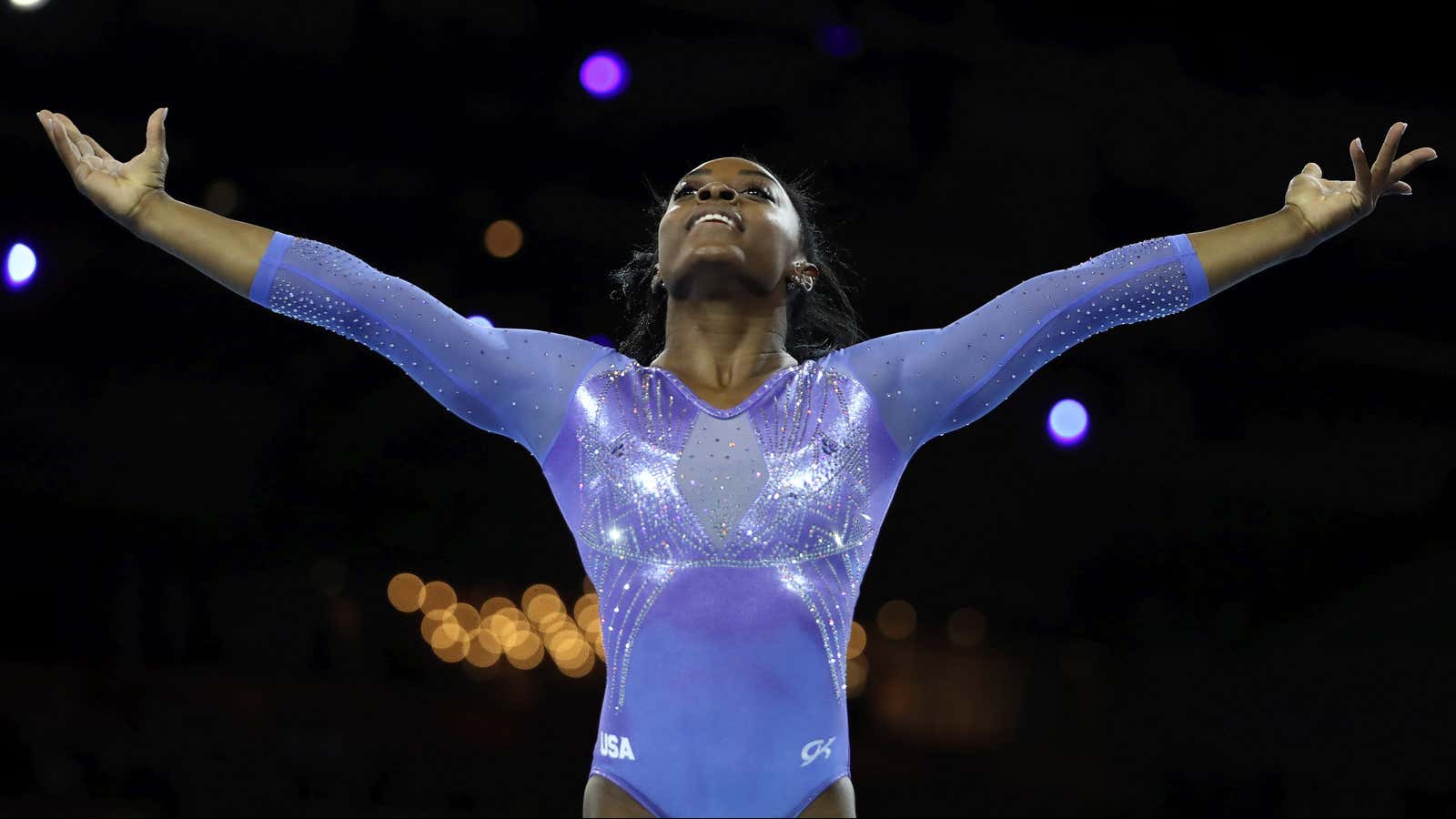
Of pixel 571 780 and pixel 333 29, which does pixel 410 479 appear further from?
pixel 333 29

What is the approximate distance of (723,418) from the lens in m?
2.21

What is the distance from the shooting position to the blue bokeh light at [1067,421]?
5.95 meters

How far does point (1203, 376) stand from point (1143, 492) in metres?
0.59

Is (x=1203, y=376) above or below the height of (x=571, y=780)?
above

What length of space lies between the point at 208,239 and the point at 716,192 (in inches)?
35.0

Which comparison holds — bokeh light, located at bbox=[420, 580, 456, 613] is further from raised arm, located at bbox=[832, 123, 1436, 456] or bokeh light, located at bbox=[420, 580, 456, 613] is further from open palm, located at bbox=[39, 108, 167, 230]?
raised arm, located at bbox=[832, 123, 1436, 456]

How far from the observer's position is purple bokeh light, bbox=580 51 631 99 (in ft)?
16.8

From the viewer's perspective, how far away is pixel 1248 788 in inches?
217

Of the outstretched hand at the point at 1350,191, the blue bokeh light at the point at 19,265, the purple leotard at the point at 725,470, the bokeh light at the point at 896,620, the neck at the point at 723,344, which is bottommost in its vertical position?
the purple leotard at the point at 725,470

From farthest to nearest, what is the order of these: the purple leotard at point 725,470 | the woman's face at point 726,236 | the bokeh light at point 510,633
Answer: the bokeh light at point 510,633, the woman's face at point 726,236, the purple leotard at point 725,470

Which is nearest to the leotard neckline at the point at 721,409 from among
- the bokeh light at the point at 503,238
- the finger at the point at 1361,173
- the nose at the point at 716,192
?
the nose at the point at 716,192

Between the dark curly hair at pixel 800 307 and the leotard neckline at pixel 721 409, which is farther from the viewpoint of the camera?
the dark curly hair at pixel 800 307

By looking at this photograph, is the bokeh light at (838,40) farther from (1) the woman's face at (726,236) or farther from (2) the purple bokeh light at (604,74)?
(1) the woman's face at (726,236)

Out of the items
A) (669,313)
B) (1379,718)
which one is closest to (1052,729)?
(1379,718)
